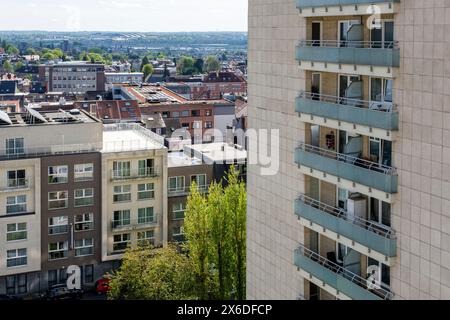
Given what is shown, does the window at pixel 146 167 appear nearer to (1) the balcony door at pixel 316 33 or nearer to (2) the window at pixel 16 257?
(2) the window at pixel 16 257

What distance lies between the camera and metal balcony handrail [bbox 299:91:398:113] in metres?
6.78

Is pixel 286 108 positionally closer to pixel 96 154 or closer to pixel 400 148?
pixel 400 148

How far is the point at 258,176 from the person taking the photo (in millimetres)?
9281

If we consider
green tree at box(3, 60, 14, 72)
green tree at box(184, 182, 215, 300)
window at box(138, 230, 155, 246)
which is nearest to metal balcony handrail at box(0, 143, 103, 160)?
window at box(138, 230, 155, 246)

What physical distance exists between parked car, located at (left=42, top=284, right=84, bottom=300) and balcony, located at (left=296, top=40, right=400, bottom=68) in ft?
39.9

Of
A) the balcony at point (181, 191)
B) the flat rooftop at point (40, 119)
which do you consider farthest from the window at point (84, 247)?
the flat rooftop at point (40, 119)

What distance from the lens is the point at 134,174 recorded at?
1867 centimetres

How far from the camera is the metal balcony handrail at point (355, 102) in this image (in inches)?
267

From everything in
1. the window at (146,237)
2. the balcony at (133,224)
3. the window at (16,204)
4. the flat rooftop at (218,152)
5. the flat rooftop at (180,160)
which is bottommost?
the window at (146,237)

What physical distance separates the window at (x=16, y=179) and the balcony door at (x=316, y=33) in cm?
1156

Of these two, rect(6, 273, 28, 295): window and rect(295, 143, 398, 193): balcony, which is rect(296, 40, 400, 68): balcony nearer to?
rect(295, 143, 398, 193): balcony

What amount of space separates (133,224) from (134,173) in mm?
1427

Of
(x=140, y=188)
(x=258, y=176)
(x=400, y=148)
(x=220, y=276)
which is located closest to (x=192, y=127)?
(x=140, y=188)
